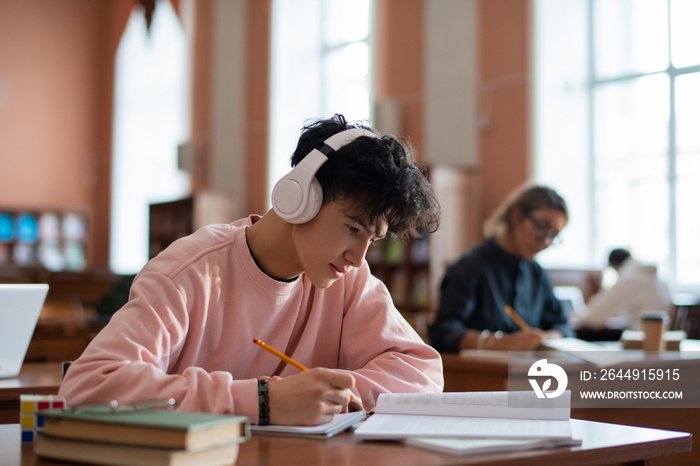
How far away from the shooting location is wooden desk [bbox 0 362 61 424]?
1738mm

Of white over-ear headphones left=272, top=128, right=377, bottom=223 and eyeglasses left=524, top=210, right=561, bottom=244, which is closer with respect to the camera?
white over-ear headphones left=272, top=128, right=377, bottom=223

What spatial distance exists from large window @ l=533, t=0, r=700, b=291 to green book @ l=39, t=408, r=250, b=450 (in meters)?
5.28

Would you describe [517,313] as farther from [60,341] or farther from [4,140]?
[4,140]

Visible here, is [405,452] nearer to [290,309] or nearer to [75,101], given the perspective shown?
[290,309]

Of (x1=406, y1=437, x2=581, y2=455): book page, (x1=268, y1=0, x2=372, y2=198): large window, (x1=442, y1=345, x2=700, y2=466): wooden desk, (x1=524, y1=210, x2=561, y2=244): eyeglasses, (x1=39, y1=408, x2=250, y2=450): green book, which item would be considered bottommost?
(x1=442, y1=345, x2=700, y2=466): wooden desk

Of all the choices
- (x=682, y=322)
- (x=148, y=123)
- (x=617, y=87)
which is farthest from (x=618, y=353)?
(x=148, y=123)

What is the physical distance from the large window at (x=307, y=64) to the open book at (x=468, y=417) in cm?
737

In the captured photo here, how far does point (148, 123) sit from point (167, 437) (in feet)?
37.3

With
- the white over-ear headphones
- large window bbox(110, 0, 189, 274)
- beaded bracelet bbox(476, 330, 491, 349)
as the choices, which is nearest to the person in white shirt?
beaded bracelet bbox(476, 330, 491, 349)

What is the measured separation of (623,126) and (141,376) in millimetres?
5657

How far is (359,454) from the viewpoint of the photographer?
1042 mm

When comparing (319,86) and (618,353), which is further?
(319,86)

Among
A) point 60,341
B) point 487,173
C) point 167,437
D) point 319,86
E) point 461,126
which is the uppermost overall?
point 319,86

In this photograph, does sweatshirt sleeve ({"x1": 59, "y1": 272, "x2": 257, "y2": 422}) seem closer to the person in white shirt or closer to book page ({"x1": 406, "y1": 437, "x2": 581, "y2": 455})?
book page ({"x1": 406, "y1": 437, "x2": 581, "y2": 455})
